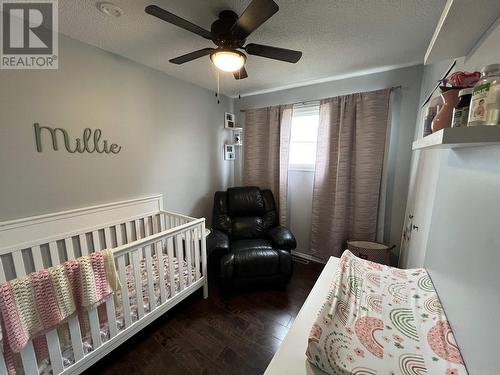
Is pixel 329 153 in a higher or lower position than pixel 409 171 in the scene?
higher

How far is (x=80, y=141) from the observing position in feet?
5.58

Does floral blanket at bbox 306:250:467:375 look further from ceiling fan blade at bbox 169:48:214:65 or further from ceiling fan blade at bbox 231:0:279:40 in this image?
ceiling fan blade at bbox 169:48:214:65

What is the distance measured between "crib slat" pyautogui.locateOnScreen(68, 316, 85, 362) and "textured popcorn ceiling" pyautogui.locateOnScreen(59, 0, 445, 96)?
1.89 m

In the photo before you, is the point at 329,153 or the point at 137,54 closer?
the point at 137,54

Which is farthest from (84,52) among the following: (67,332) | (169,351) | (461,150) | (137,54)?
(461,150)

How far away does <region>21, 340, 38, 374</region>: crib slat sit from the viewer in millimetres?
1027

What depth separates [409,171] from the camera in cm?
215

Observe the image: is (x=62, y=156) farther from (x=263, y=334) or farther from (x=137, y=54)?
(x=263, y=334)

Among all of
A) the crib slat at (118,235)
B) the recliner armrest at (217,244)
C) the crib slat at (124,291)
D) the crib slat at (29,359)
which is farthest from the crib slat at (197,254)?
the crib slat at (29,359)

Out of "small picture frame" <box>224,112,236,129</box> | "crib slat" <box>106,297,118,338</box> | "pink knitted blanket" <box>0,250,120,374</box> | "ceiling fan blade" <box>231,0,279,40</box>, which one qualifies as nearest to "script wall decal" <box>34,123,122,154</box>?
"pink knitted blanket" <box>0,250,120,374</box>

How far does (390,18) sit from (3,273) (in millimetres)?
3086

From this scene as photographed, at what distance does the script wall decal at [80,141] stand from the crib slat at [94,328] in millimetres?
1226

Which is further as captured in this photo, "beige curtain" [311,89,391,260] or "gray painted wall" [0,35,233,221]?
"beige curtain" [311,89,391,260]

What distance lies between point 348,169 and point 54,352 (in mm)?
2823
